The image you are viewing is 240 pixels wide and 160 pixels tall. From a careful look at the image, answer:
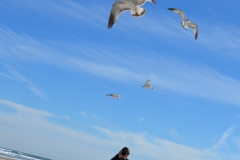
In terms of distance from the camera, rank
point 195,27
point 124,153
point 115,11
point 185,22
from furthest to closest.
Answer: point 195,27
point 185,22
point 115,11
point 124,153

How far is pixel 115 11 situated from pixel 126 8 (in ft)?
1.54

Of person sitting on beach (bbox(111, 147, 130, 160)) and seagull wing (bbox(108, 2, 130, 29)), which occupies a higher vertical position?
seagull wing (bbox(108, 2, 130, 29))

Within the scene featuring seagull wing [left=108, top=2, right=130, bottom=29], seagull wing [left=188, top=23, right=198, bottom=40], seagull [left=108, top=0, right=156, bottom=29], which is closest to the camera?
seagull [left=108, top=0, right=156, bottom=29]

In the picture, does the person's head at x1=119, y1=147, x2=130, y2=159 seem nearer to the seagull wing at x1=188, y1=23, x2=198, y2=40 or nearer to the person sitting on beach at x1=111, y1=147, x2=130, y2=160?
the person sitting on beach at x1=111, y1=147, x2=130, y2=160

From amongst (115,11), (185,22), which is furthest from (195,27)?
(115,11)

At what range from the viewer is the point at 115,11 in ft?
44.4

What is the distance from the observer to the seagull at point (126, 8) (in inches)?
494

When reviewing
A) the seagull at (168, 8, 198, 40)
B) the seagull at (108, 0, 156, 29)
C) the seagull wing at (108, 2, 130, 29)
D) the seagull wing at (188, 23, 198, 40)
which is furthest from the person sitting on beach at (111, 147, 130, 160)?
the seagull wing at (188, 23, 198, 40)

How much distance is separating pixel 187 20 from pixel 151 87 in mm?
7414

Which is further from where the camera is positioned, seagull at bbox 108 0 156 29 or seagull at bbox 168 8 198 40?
seagull at bbox 168 8 198 40

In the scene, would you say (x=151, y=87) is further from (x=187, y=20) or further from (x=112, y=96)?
(x=187, y=20)

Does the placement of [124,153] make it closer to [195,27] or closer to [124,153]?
[124,153]

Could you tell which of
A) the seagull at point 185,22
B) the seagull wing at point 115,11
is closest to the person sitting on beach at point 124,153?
the seagull wing at point 115,11

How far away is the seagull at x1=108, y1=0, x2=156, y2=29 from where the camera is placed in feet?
41.2
